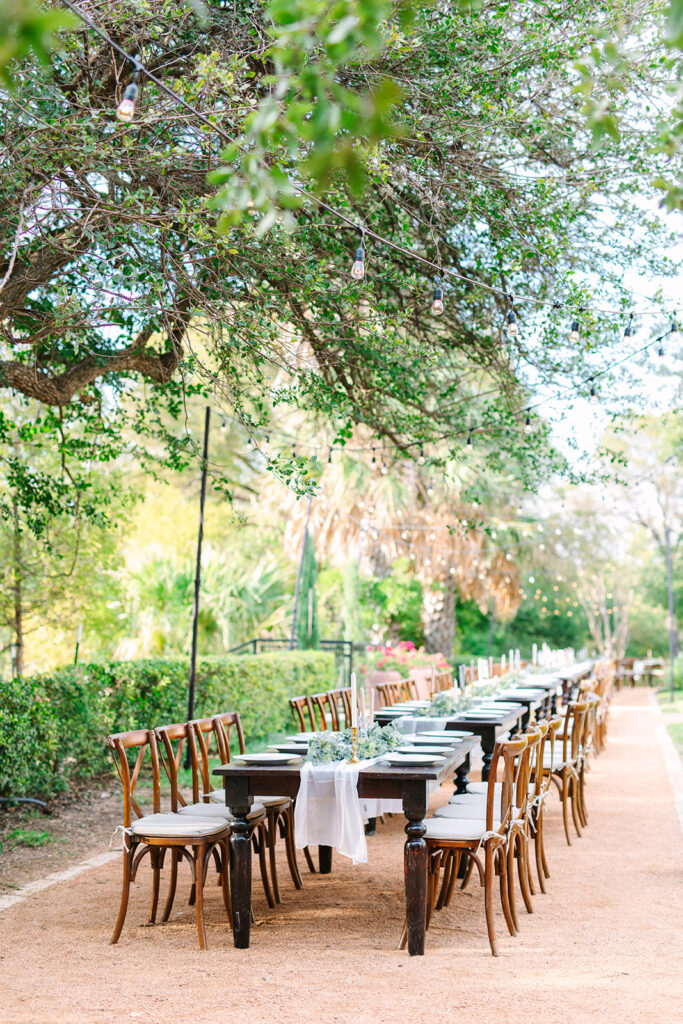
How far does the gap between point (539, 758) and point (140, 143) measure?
443cm

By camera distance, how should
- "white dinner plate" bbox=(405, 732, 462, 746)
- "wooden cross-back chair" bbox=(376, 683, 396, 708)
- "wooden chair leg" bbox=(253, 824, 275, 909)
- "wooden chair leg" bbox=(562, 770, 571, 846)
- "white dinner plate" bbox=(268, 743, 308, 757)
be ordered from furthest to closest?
"wooden cross-back chair" bbox=(376, 683, 396, 708) < "wooden chair leg" bbox=(562, 770, 571, 846) < "white dinner plate" bbox=(405, 732, 462, 746) < "white dinner plate" bbox=(268, 743, 308, 757) < "wooden chair leg" bbox=(253, 824, 275, 909)

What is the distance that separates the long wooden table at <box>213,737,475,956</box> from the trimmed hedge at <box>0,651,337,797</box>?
2.99 m

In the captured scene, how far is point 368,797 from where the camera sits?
468 cm

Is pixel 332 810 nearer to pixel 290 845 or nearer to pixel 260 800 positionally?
pixel 260 800

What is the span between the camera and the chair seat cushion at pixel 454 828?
4711mm

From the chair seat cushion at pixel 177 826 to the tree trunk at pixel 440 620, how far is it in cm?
1518

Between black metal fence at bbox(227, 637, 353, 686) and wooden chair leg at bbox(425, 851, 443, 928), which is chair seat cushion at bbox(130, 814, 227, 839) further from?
black metal fence at bbox(227, 637, 353, 686)

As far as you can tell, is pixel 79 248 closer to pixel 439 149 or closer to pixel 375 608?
pixel 439 149

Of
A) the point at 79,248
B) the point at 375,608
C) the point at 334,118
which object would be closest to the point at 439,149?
the point at 79,248

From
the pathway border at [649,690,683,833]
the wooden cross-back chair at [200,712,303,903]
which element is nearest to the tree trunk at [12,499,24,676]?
the wooden cross-back chair at [200,712,303,903]

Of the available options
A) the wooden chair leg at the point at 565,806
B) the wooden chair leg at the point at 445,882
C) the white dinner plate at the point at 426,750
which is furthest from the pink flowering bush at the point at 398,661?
the white dinner plate at the point at 426,750

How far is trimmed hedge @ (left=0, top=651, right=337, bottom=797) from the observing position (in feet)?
23.9

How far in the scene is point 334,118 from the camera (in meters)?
1.76

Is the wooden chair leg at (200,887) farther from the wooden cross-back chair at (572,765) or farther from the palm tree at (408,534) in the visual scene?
the palm tree at (408,534)
